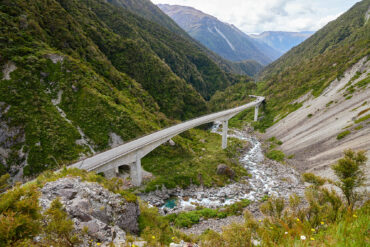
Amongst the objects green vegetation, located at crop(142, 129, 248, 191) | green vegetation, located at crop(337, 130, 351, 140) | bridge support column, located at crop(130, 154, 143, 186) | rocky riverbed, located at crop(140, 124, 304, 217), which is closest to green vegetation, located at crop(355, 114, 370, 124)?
green vegetation, located at crop(337, 130, 351, 140)

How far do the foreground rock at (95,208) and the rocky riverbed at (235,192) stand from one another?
12.2 metres

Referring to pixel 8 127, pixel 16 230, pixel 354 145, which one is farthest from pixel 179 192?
pixel 354 145

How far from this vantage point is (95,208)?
11.1 meters

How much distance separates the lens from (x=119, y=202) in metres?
12.7

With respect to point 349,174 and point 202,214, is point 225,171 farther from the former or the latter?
point 349,174

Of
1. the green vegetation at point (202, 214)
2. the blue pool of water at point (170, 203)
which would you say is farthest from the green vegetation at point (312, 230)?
the blue pool of water at point (170, 203)

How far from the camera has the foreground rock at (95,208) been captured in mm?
9305

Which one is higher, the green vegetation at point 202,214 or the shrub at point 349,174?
the shrub at point 349,174

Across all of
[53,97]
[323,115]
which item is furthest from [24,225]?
[323,115]

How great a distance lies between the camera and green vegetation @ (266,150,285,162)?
3991cm

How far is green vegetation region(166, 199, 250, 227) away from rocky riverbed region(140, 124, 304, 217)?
5.31 ft

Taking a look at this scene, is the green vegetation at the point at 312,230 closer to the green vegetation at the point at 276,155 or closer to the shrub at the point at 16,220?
the shrub at the point at 16,220

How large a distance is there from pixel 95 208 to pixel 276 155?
40728mm

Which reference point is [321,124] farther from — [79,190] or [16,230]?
[16,230]
